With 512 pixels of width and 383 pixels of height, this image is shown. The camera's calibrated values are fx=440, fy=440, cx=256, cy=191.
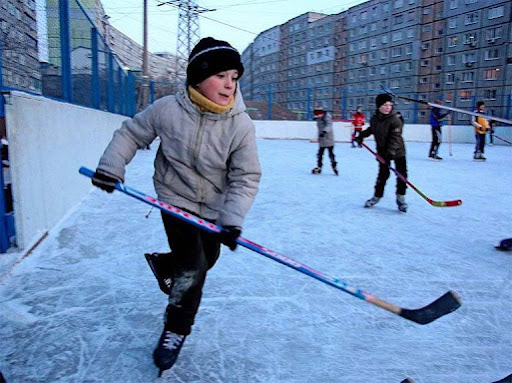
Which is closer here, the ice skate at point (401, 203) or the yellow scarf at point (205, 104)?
the yellow scarf at point (205, 104)

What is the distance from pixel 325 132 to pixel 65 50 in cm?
455

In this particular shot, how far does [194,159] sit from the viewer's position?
176 centimetres

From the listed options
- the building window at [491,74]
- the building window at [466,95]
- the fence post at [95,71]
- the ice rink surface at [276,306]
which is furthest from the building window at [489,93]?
the fence post at [95,71]

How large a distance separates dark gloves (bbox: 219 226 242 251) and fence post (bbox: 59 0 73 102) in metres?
3.33

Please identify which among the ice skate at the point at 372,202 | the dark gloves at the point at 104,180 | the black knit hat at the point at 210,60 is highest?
the black knit hat at the point at 210,60

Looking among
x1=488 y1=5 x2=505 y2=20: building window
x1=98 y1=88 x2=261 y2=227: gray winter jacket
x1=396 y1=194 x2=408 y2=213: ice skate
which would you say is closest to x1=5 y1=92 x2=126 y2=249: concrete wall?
x1=98 y1=88 x2=261 y2=227: gray winter jacket

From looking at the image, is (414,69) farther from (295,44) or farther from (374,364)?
(374,364)

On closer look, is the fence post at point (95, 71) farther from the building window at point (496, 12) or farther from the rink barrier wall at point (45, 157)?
the building window at point (496, 12)

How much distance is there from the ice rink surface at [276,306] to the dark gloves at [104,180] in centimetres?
73

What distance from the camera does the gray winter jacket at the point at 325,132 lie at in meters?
7.69

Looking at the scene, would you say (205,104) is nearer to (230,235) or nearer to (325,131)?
(230,235)

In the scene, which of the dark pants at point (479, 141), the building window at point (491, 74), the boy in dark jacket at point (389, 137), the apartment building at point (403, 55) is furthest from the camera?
the building window at point (491, 74)

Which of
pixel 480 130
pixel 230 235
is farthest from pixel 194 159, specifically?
pixel 480 130

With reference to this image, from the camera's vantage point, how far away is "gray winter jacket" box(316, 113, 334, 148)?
769 centimetres
